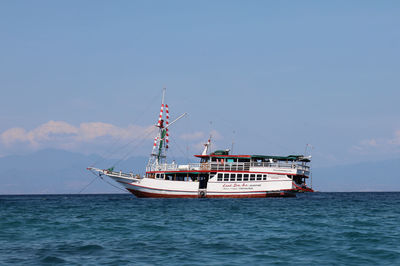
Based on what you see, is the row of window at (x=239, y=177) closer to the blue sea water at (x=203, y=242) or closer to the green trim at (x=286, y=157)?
the green trim at (x=286, y=157)

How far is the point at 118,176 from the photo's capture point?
73.6m

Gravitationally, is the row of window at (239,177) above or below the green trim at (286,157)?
below

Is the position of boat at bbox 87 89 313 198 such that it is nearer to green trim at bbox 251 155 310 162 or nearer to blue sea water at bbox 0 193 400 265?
green trim at bbox 251 155 310 162

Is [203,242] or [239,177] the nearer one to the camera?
[203,242]

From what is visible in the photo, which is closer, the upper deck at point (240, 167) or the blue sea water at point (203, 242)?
the blue sea water at point (203, 242)

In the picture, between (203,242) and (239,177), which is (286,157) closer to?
(239,177)

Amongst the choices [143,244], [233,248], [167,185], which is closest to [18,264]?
[143,244]

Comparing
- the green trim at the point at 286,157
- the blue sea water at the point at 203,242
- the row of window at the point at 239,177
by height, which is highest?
the green trim at the point at 286,157

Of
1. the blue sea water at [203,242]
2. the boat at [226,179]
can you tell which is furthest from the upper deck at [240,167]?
the blue sea water at [203,242]

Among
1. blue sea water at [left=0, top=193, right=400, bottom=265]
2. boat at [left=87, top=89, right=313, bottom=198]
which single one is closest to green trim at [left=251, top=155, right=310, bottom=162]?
boat at [left=87, top=89, right=313, bottom=198]

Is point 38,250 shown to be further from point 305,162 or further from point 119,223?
point 305,162

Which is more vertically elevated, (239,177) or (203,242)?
(239,177)

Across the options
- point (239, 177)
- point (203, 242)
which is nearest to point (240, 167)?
point (239, 177)

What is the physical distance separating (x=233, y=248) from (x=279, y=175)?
165 ft
